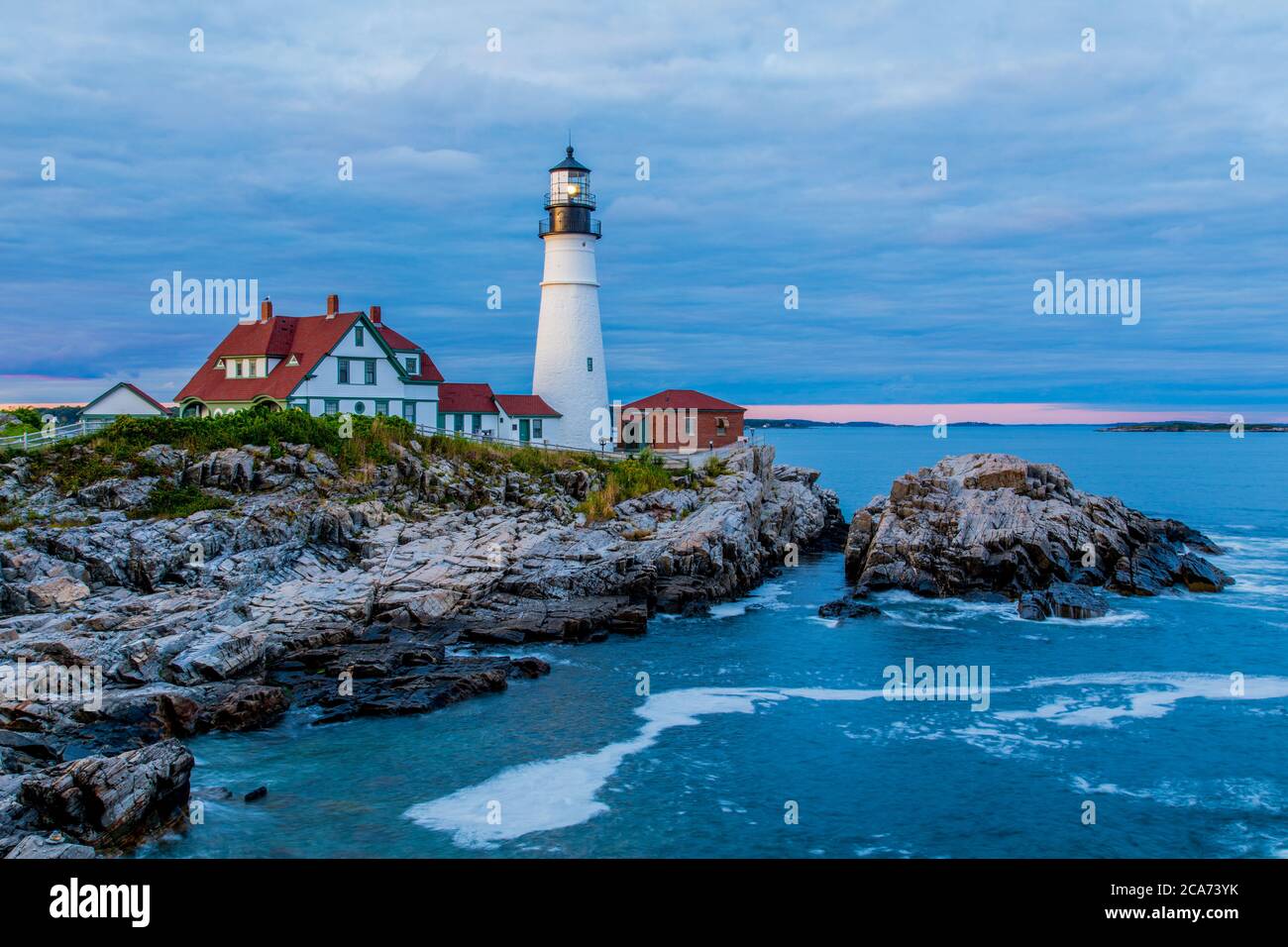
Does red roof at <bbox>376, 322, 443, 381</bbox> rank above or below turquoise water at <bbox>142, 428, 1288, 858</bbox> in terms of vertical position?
above

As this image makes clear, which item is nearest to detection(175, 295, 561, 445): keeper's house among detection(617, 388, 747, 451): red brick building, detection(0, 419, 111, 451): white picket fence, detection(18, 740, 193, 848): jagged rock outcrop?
detection(0, 419, 111, 451): white picket fence

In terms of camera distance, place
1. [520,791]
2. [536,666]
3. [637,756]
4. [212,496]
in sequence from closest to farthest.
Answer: [520,791] → [637,756] → [536,666] → [212,496]

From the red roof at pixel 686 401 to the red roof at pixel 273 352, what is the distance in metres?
14.8

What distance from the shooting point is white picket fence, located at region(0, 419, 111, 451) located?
3566 cm

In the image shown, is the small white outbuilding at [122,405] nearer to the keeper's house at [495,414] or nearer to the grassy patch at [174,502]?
the grassy patch at [174,502]

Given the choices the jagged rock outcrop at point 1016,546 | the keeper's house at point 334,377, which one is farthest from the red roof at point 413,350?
the jagged rock outcrop at point 1016,546

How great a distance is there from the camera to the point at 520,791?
63.3 feet

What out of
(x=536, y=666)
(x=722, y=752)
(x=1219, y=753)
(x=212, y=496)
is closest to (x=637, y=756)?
(x=722, y=752)

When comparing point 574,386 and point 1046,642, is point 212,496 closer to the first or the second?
point 574,386

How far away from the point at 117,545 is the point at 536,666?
44.8 feet

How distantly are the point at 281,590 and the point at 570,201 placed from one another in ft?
94.6

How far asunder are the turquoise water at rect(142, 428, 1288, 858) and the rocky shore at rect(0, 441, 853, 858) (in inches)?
44.8
